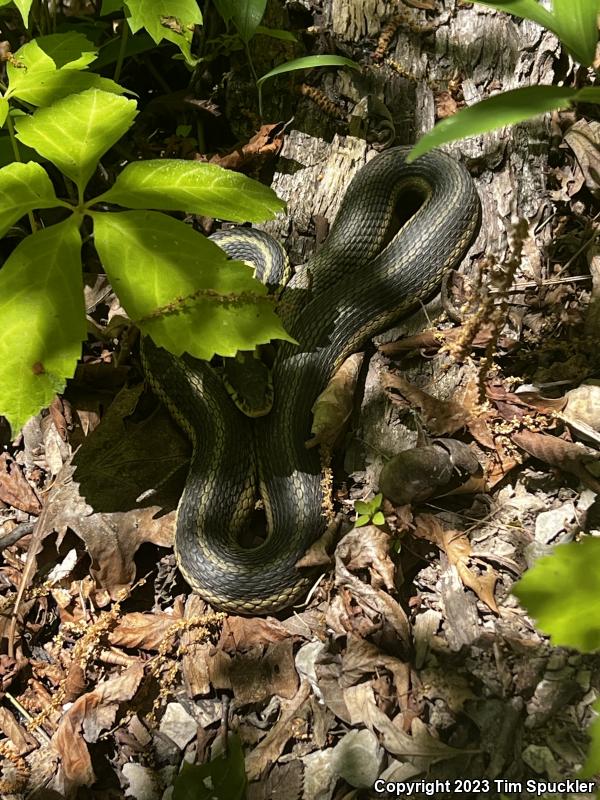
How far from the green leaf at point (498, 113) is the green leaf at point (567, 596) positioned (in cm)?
101

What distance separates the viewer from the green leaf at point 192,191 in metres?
2.33

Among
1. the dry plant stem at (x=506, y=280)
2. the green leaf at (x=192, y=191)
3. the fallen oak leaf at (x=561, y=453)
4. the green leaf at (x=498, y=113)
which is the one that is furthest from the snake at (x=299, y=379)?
the green leaf at (x=498, y=113)

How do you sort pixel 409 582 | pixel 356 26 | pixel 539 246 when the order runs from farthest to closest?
pixel 356 26 → pixel 539 246 → pixel 409 582

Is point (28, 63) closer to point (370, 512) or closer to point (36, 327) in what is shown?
point (36, 327)

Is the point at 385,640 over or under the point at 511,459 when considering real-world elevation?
under

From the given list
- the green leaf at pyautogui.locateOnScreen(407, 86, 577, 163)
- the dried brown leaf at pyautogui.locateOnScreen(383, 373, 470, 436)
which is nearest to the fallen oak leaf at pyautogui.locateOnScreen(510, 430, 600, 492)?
the dried brown leaf at pyautogui.locateOnScreen(383, 373, 470, 436)

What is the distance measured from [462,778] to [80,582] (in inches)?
77.1

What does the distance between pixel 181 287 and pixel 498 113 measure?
116 centimetres

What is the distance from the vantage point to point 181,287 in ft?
7.16

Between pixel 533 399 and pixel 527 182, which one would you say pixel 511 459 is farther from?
pixel 527 182

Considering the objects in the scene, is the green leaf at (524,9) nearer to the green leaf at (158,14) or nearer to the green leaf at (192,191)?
the green leaf at (192,191)

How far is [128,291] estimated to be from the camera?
85.6 inches

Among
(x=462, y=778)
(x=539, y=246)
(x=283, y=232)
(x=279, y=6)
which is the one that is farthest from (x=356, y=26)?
(x=462, y=778)

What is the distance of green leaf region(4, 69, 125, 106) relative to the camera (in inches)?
104
